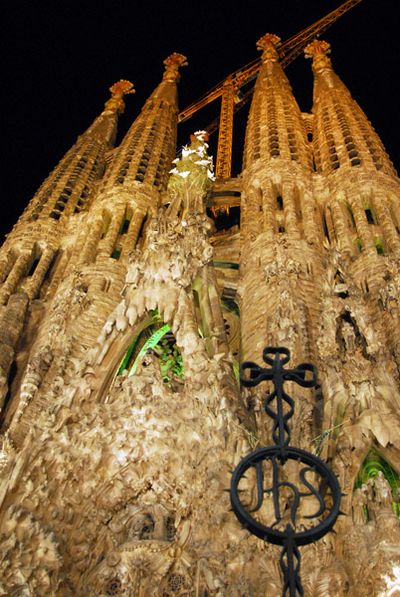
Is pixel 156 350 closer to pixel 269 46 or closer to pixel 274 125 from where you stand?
pixel 274 125

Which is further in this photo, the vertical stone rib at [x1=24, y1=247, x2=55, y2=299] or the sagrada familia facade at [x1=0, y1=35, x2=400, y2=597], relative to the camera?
the vertical stone rib at [x1=24, y1=247, x2=55, y2=299]

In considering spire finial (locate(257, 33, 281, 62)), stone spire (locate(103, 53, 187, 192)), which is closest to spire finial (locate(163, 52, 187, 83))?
stone spire (locate(103, 53, 187, 192))

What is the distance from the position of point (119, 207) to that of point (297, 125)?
28.1 ft

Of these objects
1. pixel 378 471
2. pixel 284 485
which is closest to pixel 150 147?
pixel 378 471

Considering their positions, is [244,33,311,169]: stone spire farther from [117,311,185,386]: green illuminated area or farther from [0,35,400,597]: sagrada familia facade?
[117,311,185,386]: green illuminated area

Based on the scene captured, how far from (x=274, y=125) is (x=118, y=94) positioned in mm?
13427

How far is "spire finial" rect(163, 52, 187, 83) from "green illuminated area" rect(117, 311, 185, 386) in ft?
81.5

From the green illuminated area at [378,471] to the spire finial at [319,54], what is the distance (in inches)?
1001

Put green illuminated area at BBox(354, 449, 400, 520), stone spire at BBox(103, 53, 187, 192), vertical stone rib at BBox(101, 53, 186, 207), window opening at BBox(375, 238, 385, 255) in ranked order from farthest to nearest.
→ stone spire at BBox(103, 53, 187, 192)
vertical stone rib at BBox(101, 53, 186, 207)
window opening at BBox(375, 238, 385, 255)
green illuminated area at BBox(354, 449, 400, 520)

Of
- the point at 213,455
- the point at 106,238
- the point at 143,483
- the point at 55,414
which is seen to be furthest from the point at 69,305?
the point at 213,455

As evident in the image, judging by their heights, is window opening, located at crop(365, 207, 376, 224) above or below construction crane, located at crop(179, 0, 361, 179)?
below

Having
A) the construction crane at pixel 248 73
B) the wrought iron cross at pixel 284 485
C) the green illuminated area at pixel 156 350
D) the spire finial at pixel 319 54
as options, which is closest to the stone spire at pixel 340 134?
the spire finial at pixel 319 54

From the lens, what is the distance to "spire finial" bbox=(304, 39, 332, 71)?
32750mm

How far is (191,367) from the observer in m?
12.9
